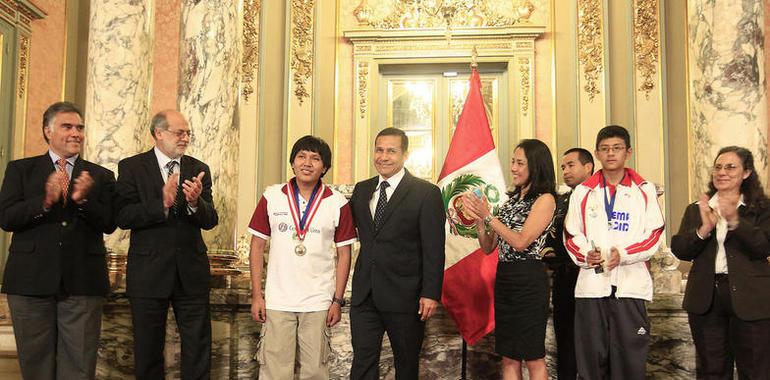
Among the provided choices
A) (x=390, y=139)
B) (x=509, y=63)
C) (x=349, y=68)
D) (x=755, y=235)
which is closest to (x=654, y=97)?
(x=509, y=63)

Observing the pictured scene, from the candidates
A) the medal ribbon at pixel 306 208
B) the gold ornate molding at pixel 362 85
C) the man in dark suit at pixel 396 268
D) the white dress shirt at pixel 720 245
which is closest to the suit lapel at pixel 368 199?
the man in dark suit at pixel 396 268

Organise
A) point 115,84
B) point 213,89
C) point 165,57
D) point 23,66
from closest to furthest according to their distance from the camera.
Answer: point 213,89 < point 115,84 < point 165,57 < point 23,66

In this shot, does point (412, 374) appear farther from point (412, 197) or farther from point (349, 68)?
point (349, 68)

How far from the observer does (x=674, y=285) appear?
509 centimetres

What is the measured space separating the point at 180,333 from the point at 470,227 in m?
1.84

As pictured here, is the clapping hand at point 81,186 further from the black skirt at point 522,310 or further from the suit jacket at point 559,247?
the suit jacket at point 559,247

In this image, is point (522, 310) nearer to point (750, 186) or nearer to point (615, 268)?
point (615, 268)

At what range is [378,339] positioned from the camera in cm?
379

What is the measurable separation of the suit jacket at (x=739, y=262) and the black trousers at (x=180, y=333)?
8.04 feet

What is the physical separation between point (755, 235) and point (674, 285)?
1310 mm

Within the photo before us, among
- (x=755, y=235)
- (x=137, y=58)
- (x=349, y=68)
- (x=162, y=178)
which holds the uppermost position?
(x=349, y=68)

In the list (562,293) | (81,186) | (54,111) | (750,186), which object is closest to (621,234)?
(562,293)

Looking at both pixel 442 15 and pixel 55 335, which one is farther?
pixel 442 15

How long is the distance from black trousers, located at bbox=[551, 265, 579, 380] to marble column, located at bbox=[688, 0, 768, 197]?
1625mm
